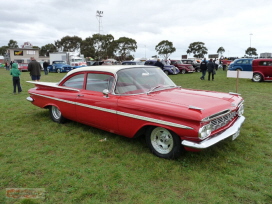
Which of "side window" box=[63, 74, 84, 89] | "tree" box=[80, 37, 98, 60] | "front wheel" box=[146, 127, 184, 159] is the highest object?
"tree" box=[80, 37, 98, 60]

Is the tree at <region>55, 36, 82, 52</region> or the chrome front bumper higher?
the tree at <region>55, 36, 82, 52</region>

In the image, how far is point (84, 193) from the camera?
288 cm

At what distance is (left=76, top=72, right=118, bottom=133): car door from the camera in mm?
4176

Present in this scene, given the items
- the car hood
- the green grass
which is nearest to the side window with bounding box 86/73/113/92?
the car hood

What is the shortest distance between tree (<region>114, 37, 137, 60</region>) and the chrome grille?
6667cm

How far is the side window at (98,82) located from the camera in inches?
174

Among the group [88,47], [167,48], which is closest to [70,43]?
[88,47]

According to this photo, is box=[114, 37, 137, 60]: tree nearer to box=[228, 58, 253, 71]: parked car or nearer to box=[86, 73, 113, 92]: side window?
box=[228, 58, 253, 71]: parked car

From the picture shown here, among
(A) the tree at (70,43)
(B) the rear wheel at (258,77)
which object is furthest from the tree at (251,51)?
(B) the rear wheel at (258,77)

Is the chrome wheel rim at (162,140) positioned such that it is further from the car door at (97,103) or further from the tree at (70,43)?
the tree at (70,43)

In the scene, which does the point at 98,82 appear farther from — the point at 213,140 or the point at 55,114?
the point at 213,140

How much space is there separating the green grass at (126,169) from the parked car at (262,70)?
449 inches

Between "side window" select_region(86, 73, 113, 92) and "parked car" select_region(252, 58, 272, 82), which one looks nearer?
"side window" select_region(86, 73, 113, 92)

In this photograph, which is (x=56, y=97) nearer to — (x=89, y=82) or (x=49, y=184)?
(x=89, y=82)
